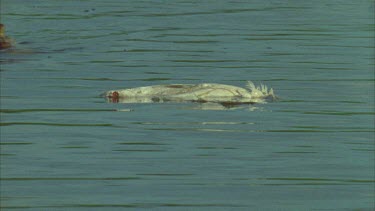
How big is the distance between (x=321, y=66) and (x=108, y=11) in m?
9.70

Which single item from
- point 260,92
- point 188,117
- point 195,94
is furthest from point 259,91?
point 188,117

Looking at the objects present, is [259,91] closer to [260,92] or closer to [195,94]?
[260,92]

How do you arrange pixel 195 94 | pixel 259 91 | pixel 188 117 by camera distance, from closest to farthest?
pixel 188 117 < pixel 195 94 < pixel 259 91

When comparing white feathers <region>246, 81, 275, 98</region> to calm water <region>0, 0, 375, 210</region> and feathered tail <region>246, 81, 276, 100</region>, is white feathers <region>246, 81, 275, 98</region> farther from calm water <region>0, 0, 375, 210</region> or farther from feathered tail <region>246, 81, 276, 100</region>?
calm water <region>0, 0, 375, 210</region>

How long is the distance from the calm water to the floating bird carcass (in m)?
0.30

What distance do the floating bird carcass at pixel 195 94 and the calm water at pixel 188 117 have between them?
30 centimetres

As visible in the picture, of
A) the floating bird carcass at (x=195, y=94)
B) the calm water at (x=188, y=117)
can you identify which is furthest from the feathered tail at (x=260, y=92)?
the calm water at (x=188, y=117)

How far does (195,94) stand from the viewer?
15.6m

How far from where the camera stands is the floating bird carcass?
50.5 feet

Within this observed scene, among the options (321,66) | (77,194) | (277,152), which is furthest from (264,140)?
(321,66)

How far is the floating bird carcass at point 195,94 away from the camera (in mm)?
15406

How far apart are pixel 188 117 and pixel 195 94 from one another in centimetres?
150

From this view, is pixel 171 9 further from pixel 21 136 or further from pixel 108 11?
pixel 21 136

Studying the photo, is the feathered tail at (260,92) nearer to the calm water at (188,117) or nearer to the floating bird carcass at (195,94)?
the floating bird carcass at (195,94)
